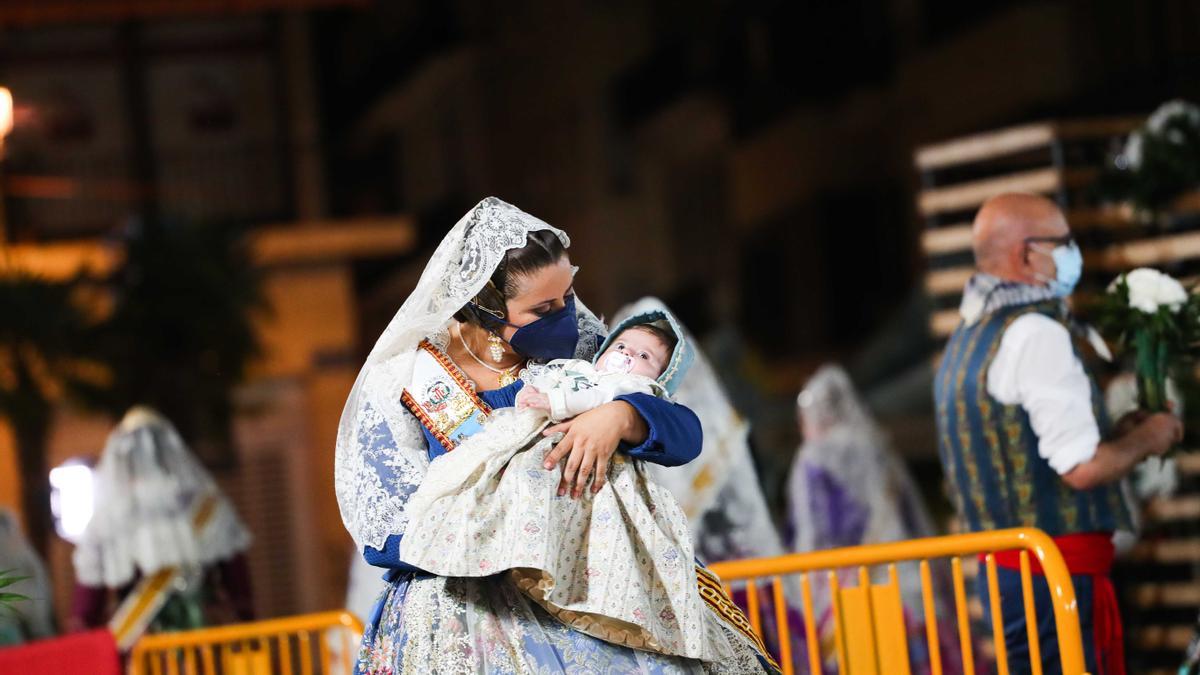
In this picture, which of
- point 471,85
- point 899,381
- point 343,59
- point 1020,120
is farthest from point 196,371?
point 343,59

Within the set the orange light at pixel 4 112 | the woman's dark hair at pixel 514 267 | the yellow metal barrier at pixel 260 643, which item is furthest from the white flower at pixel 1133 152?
the orange light at pixel 4 112

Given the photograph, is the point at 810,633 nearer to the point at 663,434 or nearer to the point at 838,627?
the point at 838,627

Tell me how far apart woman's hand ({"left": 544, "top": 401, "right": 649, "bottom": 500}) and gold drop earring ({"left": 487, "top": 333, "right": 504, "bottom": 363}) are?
1.16ft

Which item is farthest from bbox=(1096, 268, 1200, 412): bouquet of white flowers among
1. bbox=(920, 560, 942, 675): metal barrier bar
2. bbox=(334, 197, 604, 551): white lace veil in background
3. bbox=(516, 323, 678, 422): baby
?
bbox=(334, 197, 604, 551): white lace veil in background

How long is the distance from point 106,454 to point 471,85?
1537 centimetres

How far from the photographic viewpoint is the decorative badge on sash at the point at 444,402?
4242 mm

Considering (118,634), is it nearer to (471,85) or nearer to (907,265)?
(907,265)

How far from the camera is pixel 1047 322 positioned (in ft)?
18.5

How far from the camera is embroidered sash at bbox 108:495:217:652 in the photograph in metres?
9.01

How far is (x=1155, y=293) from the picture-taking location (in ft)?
19.5

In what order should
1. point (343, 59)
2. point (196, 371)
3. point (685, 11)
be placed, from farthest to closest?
point (343, 59), point (685, 11), point (196, 371)

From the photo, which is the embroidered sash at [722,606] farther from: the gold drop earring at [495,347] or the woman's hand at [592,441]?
the gold drop earring at [495,347]

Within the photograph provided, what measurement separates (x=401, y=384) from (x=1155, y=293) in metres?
2.80

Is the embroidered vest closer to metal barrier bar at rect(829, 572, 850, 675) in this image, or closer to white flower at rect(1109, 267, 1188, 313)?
white flower at rect(1109, 267, 1188, 313)
